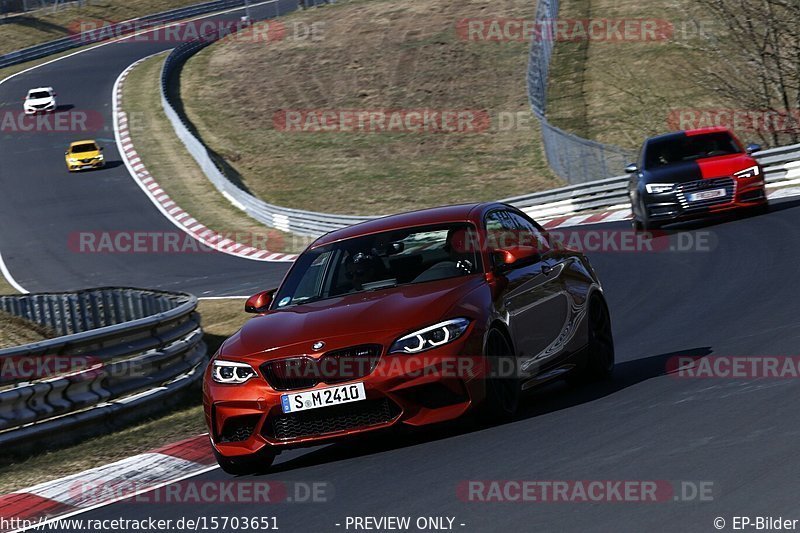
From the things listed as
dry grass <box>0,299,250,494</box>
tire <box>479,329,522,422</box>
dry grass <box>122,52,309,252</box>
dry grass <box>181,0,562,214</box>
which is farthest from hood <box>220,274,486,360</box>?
dry grass <box>181,0,562,214</box>

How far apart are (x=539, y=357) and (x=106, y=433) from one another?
151 inches

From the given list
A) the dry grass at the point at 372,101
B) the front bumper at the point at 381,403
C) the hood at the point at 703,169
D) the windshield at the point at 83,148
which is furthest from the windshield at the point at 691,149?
the windshield at the point at 83,148

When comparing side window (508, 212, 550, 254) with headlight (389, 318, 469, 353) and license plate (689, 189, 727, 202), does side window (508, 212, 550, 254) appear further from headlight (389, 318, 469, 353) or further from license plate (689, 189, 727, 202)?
license plate (689, 189, 727, 202)

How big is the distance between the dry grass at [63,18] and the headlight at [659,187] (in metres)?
56.3

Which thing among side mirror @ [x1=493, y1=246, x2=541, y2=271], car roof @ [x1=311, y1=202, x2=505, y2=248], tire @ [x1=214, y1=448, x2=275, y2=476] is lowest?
tire @ [x1=214, y1=448, x2=275, y2=476]

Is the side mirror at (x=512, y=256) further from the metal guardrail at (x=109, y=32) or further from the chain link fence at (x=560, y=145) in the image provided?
the metal guardrail at (x=109, y=32)

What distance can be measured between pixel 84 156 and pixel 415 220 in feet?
123

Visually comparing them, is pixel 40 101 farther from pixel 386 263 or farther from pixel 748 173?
pixel 386 263

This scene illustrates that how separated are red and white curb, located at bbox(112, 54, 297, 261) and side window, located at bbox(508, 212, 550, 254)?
19.4m

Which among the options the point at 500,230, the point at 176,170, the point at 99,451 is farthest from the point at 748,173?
the point at 176,170

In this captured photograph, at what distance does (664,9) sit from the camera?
52688mm

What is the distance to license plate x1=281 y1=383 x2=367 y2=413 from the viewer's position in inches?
292

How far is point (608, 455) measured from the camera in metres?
6.71

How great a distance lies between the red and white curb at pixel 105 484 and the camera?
25.7 ft
